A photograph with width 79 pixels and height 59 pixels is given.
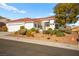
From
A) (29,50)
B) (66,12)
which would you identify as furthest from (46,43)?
(66,12)

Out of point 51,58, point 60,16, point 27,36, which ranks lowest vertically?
point 51,58

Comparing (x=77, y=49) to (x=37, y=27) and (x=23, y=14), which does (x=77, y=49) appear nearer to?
(x=37, y=27)

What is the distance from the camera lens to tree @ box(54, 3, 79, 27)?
16.6 feet

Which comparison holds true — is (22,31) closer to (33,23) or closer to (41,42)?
(33,23)

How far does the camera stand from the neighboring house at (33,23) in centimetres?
512

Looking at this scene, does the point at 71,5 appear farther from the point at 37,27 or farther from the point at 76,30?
the point at 37,27

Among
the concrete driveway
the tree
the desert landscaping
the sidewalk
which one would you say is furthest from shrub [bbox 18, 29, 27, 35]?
the tree

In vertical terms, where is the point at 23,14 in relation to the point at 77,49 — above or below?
above

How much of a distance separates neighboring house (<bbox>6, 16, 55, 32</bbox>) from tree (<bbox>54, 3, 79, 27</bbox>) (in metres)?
0.15

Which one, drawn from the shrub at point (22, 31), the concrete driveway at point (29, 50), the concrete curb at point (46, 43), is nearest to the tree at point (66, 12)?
the concrete curb at point (46, 43)

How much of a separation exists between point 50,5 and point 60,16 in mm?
315

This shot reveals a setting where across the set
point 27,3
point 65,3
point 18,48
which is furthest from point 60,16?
point 18,48

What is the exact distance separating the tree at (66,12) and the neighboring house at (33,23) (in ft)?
0.48

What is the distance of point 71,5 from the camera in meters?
5.05
